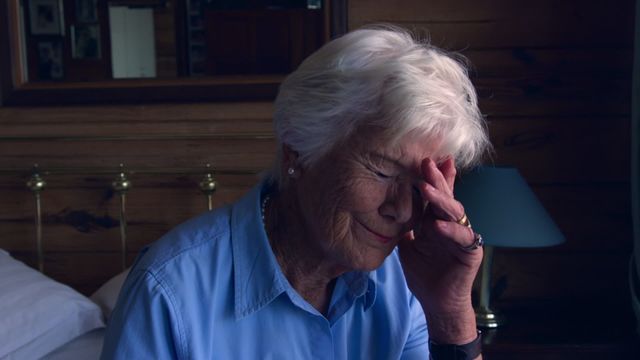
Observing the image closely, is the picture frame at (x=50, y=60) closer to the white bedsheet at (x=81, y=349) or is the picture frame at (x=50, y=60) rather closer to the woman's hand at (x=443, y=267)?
the white bedsheet at (x=81, y=349)

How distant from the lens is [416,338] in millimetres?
1459

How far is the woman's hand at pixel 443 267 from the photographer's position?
1.25 m

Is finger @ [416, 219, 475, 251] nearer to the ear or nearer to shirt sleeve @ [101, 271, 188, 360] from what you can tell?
the ear

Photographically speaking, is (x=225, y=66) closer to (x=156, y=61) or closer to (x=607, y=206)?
(x=156, y=61)

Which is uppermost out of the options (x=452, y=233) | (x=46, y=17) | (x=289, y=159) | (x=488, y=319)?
(x=46, y=17)

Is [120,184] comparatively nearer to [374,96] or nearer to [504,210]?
[504,210]

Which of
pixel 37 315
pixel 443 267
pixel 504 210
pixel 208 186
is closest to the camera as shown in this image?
Result: pixel 443 267

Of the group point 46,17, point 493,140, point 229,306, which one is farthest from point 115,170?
point 229,306

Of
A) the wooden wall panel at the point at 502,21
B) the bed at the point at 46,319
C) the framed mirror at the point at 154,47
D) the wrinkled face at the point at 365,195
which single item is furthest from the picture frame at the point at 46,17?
the wrinkled face at the point at 365,195

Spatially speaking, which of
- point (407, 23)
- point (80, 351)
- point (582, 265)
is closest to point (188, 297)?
point (80, 351)

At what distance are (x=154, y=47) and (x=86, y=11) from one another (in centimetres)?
23

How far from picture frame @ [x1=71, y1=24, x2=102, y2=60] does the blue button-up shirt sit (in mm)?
1272

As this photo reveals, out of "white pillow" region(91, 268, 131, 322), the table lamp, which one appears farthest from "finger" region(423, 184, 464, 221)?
"white pillow" region(91, 268, 131, 322)

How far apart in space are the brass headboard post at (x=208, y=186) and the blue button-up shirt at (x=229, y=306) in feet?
3.49
